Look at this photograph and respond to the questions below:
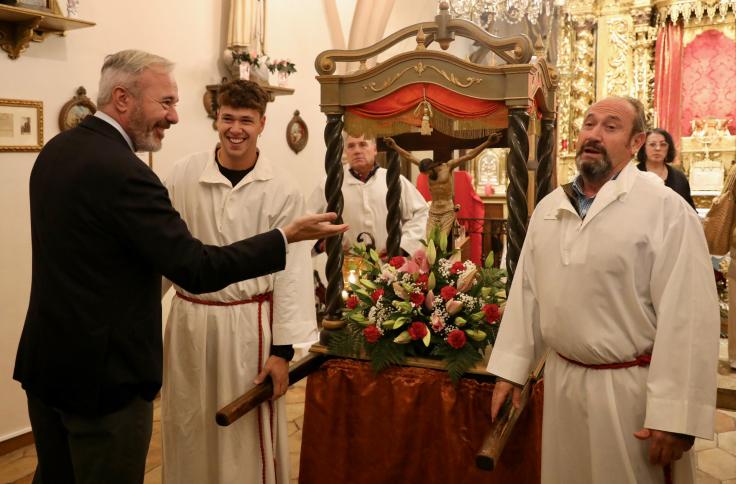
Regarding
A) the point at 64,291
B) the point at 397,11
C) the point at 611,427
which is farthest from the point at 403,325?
the point at 397,11

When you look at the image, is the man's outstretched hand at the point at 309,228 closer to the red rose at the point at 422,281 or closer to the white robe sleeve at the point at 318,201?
the red rose at the point at 422,281

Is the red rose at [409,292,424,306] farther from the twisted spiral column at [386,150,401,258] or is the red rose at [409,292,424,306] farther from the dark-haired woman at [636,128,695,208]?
the dark-haired woman at [636,128,695,208]

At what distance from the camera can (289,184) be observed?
2799 millimetres

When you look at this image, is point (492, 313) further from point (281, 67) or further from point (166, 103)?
point (281, 67)

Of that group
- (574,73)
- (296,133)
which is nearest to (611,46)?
(574,73)

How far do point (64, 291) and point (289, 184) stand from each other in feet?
3.52

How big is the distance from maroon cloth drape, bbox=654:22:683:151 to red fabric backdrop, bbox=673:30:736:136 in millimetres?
164

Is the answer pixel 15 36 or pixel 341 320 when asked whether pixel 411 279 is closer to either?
pixel 341 320

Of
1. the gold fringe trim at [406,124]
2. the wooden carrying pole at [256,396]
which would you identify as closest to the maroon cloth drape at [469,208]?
the gold fringe trim at [406,124]

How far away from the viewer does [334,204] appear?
121 inches

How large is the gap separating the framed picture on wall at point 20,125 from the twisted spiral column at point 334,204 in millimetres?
2069

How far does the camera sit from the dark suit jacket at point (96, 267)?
6.36ft

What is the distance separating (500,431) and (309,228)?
90 cm

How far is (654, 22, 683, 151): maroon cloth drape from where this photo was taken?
33.3 ft
